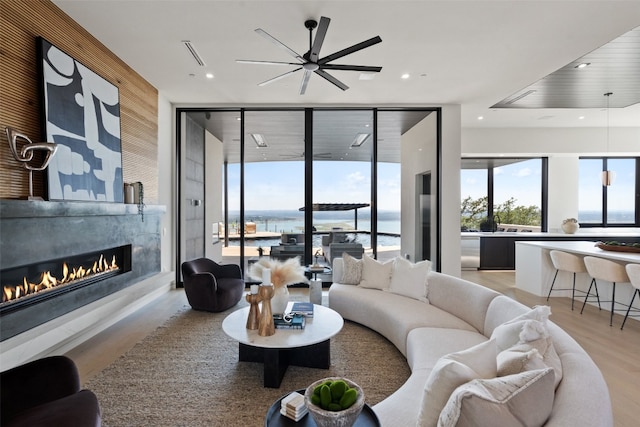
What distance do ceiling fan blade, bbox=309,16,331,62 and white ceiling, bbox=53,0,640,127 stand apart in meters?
0.41

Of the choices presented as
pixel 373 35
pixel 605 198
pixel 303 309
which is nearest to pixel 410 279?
pixel 303 309

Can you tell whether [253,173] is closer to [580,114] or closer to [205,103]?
[205,103]

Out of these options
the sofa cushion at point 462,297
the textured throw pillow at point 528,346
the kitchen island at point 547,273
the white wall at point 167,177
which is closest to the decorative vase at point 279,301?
the sofa cushion at point 462,297

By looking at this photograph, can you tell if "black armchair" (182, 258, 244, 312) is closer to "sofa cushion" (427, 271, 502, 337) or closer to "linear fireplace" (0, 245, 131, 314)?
"linear fireplace" (0, 245, 131, 314)

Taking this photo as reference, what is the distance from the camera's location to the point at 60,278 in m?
2.88

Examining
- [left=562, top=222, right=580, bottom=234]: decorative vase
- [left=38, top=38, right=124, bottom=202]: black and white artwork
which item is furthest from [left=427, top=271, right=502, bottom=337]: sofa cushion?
[left=562, top=222, right=580, bottom=234]: decorative vase

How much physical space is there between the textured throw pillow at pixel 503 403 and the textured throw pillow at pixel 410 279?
7.92ft

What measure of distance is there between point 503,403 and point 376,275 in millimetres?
2961

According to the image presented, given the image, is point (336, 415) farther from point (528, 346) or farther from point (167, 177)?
point (167, 177)

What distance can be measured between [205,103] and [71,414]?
5.11m

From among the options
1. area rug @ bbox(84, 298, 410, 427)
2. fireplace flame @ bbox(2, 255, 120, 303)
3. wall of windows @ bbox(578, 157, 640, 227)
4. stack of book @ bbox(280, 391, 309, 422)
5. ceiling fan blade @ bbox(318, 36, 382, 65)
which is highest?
ceiling fan blade @ bbox(318, 36, 382, 65)

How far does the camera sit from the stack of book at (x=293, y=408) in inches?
55.0

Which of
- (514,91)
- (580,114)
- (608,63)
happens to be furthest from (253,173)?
(580,114)

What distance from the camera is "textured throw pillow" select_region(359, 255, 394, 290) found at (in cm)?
398
